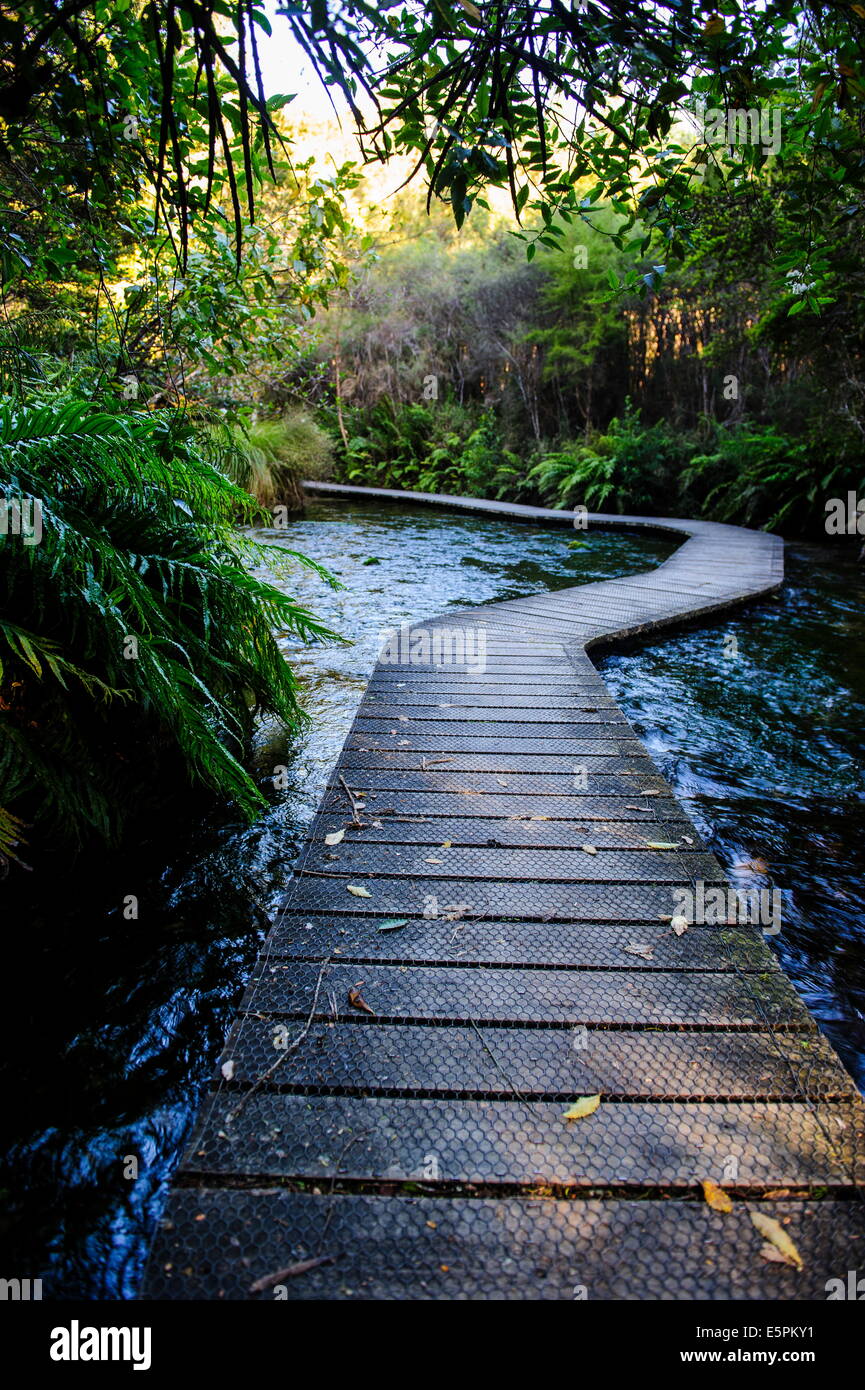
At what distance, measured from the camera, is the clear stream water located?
1504 mm

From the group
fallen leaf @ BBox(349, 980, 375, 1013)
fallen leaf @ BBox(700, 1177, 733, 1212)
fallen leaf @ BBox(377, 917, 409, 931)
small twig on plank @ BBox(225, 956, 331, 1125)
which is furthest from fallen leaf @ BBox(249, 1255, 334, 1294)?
fallen leaf @ BBox(377, 917, 409, 931)

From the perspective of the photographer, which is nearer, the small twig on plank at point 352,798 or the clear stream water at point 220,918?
the clear stream water at point 220,918

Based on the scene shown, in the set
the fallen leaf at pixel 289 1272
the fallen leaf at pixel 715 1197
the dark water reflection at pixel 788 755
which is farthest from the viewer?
the dark water reflection at pixel 788 755

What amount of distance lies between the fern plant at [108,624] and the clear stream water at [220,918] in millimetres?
329

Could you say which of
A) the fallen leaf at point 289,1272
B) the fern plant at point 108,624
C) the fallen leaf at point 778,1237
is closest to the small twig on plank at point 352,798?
the fern plant at point 108,624

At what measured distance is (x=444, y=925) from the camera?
2.01 m

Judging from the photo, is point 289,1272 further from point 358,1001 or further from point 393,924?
point 393,924

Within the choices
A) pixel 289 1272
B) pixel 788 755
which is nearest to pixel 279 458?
pixel 788 755

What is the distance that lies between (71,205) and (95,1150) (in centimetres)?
373

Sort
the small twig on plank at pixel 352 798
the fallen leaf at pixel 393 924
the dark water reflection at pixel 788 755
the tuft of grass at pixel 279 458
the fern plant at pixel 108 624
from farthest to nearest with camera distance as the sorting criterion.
Answer: the tuft of grass at pixel 279 458 < the small twig on plank at pixel 352 798 < the dark water reflection at pixel 788 755 < the fern plant at pixel 108 624 < the fallen leaf at pixel 393 924

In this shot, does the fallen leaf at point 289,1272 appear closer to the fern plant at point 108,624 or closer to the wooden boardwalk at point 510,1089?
the wooden boardwalk at point 510,1089

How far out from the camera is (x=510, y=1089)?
1467 millimetres

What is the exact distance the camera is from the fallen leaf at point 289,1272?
1101 mm

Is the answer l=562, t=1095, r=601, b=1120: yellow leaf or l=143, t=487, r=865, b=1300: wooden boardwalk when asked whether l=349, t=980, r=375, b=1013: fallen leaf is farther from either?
l=562, t=1095, r=601, b=1120: yellow leaf
